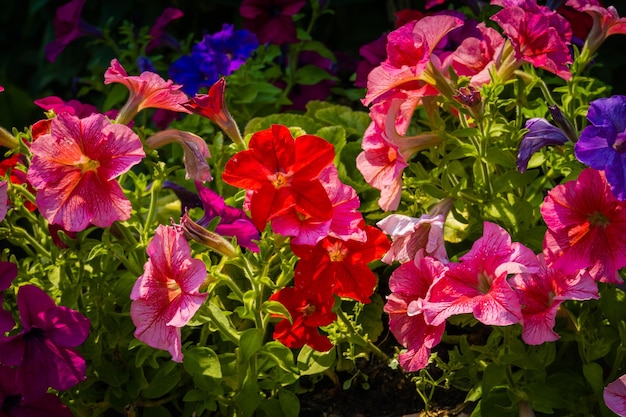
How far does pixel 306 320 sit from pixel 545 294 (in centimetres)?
37

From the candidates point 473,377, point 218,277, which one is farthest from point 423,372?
point 218,277

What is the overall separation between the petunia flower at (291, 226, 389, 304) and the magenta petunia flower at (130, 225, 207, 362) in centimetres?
18

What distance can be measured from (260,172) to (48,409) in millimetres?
489

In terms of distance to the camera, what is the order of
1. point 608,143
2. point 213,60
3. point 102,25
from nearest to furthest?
1. point 608,143
2. point 213,60
3. point 102,25

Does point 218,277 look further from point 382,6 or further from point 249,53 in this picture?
point 382,6

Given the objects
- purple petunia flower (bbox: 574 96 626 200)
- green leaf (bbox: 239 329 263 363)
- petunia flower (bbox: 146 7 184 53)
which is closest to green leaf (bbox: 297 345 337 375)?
green leaf (bbox: 239 329 263 363)

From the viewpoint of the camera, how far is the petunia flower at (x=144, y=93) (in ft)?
4.96

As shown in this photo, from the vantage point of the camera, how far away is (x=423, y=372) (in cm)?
→ 152

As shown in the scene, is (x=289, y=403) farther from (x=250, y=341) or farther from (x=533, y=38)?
(x=533, y=38)

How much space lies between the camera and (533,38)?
1.47m

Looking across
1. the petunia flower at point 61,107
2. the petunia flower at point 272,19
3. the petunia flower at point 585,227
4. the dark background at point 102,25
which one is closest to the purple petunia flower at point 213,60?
the petunia flower at point 272,19

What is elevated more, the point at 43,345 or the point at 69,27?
the point at 43,345

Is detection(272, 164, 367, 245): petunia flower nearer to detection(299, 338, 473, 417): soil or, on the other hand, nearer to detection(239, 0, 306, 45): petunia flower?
detection(299, 338, 473, 417): soil

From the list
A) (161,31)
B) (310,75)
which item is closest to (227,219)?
(310,75)
